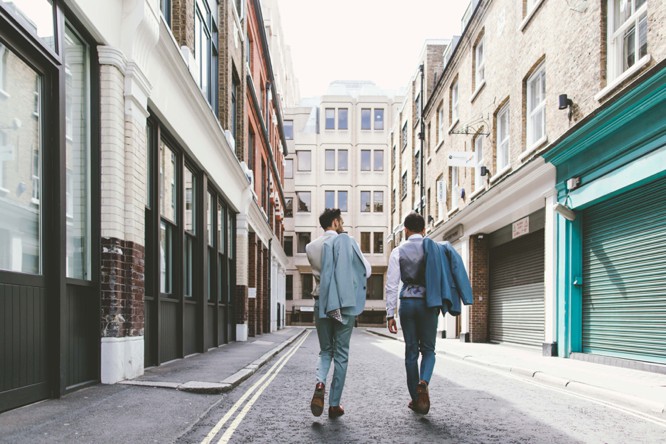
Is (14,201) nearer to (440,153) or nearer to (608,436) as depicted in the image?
(608,436)

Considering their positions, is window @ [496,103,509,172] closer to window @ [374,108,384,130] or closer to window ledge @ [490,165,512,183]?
window ledge @ [490,165,512,183]

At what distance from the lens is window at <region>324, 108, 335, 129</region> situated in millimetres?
54000

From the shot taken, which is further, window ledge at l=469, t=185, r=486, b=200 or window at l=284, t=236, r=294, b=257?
window at l=284, t=236, r=294, b=257

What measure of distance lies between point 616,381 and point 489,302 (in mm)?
11653

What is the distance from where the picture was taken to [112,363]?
7152mm

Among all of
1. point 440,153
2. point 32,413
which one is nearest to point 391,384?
point 32,413

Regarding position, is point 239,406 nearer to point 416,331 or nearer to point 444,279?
point 416,331

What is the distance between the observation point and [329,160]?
53906mm

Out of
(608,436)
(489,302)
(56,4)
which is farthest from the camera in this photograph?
(489,302)

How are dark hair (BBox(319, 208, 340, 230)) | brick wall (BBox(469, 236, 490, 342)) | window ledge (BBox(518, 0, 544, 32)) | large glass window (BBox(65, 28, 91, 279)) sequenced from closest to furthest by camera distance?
dark hair (BBox(319, 208, 340, 230)) → large glass window (BBox(65, 28, 91, 279)) → window ledge (BBox(518, 0, 544, 32)) → brick wall (BBox(469, 236, 490, 342))

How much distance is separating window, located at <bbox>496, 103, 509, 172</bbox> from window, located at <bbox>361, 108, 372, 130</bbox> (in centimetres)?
3642

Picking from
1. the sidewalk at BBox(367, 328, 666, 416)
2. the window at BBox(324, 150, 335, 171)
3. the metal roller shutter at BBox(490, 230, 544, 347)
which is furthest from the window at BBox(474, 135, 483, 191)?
the window at BBox(324, 150, 335, 171)

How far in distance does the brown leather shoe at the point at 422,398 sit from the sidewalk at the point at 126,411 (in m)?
1.97

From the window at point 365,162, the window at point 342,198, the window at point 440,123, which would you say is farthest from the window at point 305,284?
the window at point 440,123
